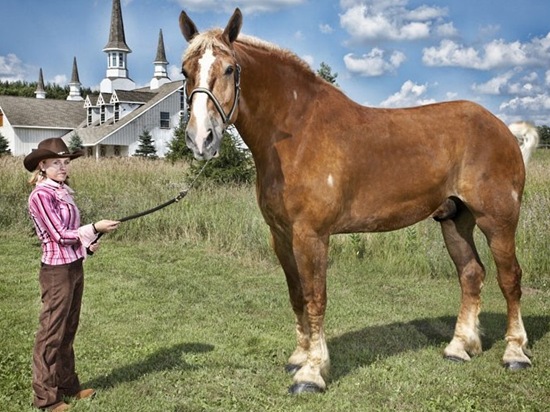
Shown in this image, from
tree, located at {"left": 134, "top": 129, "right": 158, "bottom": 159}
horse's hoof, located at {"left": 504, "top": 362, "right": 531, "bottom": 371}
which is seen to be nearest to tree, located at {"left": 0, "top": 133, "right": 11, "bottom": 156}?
tree, located at {"left": 134, "top": 129, "right": 158, "bottom": 159}

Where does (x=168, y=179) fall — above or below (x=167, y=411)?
above

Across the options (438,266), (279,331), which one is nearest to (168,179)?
(438,266)

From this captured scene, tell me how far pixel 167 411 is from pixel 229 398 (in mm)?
450

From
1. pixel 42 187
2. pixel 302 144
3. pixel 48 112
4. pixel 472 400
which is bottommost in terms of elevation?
pixel 472 400

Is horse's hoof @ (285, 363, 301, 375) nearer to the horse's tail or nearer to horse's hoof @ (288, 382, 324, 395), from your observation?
horse's hoof @ (288, 382, 324, 395)

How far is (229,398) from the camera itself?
152 inches

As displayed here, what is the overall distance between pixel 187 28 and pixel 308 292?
6.53ft

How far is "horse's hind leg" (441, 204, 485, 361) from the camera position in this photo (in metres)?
4.63

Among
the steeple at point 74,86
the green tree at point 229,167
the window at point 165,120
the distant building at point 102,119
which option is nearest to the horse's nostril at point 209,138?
the green tree at point 229,167

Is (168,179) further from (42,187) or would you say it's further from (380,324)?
(42,187)

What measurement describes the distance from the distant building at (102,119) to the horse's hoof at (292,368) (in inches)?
1304

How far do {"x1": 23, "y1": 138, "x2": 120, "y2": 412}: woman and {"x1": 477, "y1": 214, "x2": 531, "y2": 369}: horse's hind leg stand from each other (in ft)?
9.67

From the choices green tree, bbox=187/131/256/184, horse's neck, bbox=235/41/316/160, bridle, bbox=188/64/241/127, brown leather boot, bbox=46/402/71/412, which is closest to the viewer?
bridle, bbox=188/64/241/127

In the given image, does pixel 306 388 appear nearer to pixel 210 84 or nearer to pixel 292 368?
pixel 292 368
